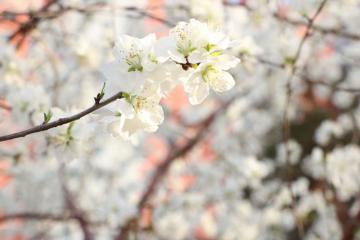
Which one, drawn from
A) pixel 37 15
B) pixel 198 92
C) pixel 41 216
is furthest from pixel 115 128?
pixel 41 216

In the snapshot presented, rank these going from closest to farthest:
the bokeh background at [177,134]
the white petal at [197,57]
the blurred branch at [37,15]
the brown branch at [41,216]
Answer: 1. the white petal at [197,57]
2. the blurred branch at [37,15]
3. the bokeh background at [177,134]
4. the brown branch at [41,216]

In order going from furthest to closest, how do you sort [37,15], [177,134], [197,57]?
[177,134] → [37,15] → [197,57]

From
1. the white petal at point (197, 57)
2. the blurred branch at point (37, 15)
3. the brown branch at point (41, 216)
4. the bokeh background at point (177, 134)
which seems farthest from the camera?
the brown branch at point (41, 216)

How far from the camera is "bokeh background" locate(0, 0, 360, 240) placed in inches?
74.0

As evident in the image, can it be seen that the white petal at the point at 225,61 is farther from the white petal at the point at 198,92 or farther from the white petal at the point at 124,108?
the white petal at the point at 124,108

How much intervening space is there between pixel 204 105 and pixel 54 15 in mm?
3070

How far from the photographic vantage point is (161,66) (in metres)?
0.90

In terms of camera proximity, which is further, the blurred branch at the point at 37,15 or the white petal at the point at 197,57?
the blurred branch at the point at 37,15

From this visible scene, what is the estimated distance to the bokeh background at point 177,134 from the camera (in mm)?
1879

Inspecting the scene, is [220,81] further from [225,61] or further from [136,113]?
[136,113]

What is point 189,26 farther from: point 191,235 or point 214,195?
point 191,235

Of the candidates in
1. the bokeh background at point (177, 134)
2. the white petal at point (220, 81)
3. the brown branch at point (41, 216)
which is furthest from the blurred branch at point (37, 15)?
the white petal at point (220, 81)

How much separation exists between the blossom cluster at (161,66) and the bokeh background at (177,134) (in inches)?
9.4

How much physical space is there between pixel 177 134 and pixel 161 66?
176cm
